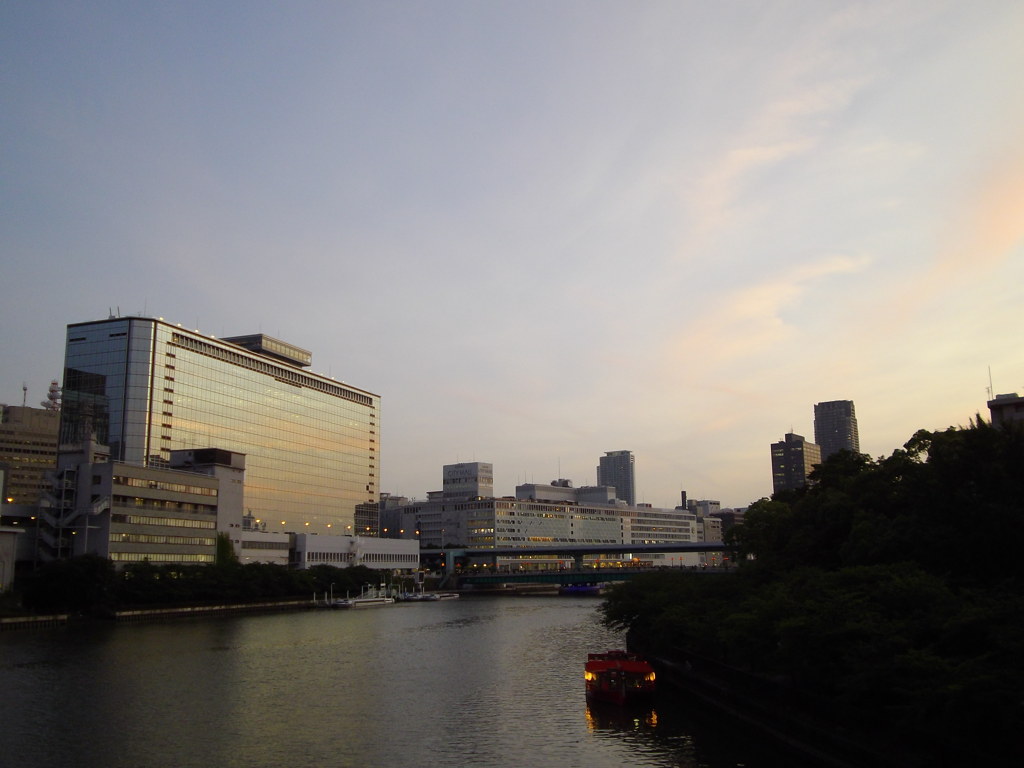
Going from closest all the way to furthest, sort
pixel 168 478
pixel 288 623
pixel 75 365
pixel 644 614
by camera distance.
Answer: pixel 644 614 < pixel 288 623 < pixel 168 478 < pixel 75 365

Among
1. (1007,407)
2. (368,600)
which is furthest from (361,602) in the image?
(1007,407)

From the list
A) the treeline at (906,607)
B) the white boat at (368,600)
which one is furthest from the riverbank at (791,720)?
the white boat at (368,600)

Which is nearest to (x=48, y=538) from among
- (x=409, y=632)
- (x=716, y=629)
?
(x=409, y=632)

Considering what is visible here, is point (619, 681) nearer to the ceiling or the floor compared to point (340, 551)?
nearer to the floor

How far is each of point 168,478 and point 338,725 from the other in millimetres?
95253

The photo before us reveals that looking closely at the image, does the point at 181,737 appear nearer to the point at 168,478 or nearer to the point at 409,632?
the point at 409,632

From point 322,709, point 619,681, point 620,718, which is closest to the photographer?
point 620,718

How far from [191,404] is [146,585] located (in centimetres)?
6425

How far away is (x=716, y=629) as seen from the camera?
47.2 metres

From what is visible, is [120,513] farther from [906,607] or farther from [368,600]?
[906,607]

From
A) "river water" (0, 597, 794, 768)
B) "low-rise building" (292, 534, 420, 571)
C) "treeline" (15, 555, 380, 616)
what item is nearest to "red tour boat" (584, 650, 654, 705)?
"river water" (0, 597, 794, 768)

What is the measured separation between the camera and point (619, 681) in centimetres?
4812

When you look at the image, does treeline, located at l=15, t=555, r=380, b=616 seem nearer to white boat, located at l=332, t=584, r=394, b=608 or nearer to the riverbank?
white boat, located at l=332, t=584, r=394, b=608

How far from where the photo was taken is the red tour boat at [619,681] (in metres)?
48.1
